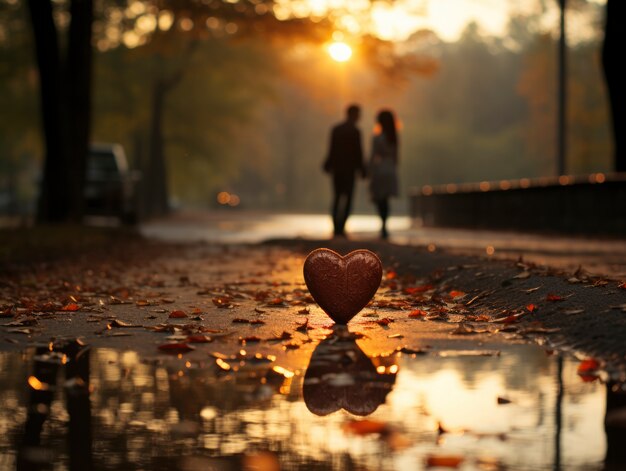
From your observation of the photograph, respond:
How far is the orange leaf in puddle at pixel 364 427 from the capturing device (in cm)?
494

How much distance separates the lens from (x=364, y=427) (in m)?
5.01

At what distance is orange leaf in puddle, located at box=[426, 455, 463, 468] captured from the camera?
14.3 feet

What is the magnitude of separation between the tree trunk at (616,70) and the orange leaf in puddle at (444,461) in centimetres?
2235

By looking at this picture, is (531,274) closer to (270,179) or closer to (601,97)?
(601,97)

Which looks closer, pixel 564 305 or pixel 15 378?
pixel 15 378

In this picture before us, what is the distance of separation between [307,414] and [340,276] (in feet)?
11.4

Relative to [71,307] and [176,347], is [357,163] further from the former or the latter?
[176,347]

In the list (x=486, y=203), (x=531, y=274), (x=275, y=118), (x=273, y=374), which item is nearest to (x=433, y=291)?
(x=531, y=274)

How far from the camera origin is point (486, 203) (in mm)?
31531

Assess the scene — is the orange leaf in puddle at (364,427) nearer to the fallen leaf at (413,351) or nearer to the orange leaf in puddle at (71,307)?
the fallen leaf at (413,351)

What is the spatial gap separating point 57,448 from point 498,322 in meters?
4.79

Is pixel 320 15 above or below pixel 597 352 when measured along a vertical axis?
above

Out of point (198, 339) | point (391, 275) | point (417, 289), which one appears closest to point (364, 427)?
point (198, 339)

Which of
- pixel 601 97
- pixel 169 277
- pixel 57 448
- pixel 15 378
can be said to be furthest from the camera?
pixel 601 97
